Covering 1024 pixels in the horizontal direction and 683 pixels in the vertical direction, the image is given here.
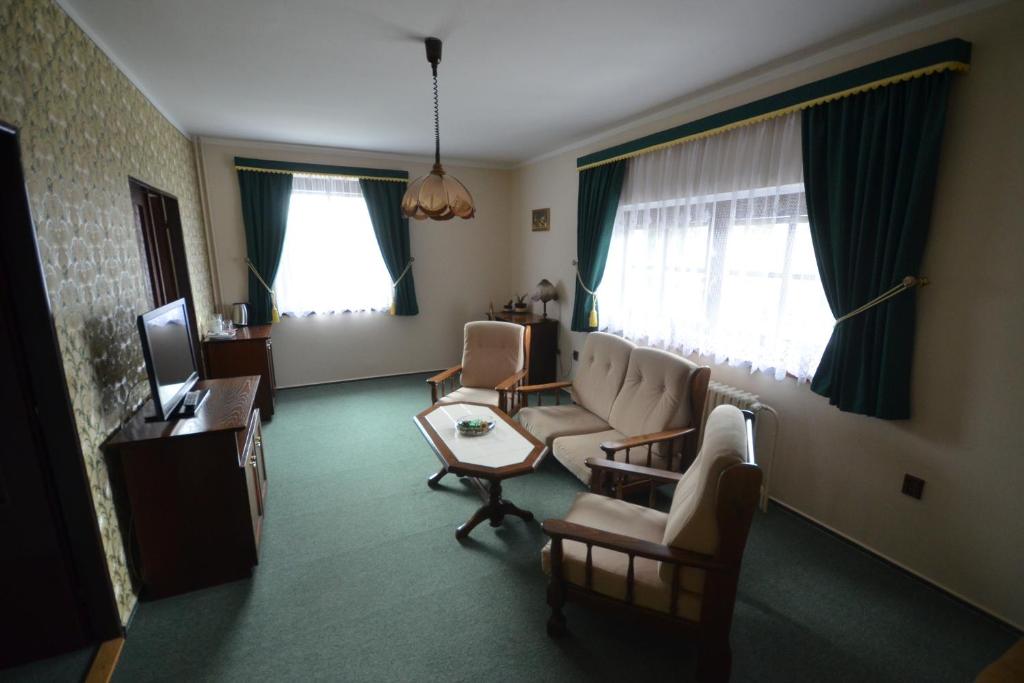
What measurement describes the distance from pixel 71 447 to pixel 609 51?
9.47 ft

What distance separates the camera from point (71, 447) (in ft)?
5.08

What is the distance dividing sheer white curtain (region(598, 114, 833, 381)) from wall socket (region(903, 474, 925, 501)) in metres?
0.65

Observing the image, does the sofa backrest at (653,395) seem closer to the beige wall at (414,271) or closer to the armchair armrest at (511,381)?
the armchair armrest at (511,381)

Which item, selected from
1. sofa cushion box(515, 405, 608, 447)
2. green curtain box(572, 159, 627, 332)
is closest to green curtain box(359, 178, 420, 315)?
green curtain box(572, 159, 627, 332)

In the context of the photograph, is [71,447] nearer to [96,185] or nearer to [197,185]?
[96,185]

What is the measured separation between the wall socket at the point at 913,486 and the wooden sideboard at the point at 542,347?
3.04m

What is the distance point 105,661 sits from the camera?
5.27ft

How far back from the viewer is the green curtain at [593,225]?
12.2ft

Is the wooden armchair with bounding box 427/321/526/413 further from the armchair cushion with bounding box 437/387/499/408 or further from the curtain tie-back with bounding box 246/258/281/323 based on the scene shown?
the curtain tie-back with bounding box 246/258/281/323

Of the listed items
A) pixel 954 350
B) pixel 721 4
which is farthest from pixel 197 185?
pixel 954 350

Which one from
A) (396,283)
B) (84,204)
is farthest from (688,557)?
(396,283)

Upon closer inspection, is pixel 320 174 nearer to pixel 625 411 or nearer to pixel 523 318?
pixel 523 318

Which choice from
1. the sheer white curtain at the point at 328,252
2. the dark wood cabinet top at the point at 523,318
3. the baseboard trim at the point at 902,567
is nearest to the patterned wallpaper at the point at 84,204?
the sheer white curtain at the point at 328,252

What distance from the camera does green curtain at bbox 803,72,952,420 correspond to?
6.19 feet
